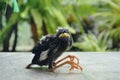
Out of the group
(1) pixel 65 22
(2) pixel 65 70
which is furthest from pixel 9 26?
(2) pixel 65 70

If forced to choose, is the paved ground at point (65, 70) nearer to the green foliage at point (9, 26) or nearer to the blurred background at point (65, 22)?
the blurred background at point (65, 22)

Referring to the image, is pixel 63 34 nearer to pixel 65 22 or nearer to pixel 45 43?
pixel 45 43

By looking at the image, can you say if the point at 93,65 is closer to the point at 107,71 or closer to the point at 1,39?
the point at 107,71

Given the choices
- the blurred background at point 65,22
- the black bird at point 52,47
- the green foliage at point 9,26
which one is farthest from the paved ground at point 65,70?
the green foliage at point 9,26

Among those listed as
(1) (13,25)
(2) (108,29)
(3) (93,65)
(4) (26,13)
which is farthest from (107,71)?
(2) (108,29)

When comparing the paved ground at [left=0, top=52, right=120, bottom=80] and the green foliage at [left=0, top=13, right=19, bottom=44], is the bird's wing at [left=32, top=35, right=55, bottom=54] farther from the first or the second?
the green foliage at [left=0, top=13, right=19, bottom=44]

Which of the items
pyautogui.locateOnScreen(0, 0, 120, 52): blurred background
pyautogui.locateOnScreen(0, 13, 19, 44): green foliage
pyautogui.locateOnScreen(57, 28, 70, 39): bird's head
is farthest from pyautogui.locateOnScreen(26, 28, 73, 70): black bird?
pyautogui.locateOnScreen(0, 13, 19, 44): green foliage
